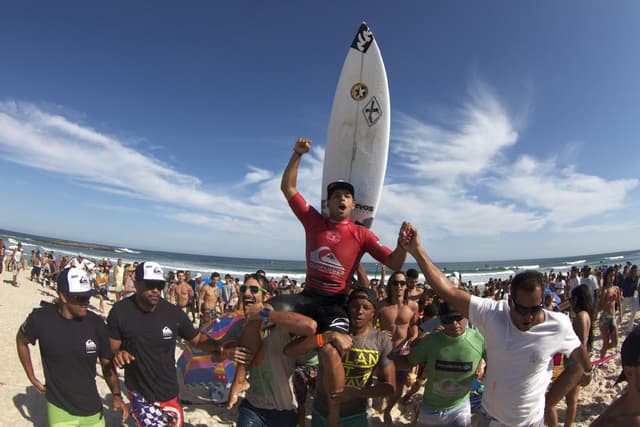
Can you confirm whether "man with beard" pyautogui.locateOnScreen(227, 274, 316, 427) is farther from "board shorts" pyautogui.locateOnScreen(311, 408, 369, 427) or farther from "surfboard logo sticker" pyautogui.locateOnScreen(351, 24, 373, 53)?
"surfboard logo sticker" pyautogui.locateOnScreen(351, 24, 373, 53)

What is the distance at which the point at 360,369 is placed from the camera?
9.95 ft

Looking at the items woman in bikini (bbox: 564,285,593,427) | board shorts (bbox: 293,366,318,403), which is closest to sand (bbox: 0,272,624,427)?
woman in bikini (bbox: 564,285,593,427)

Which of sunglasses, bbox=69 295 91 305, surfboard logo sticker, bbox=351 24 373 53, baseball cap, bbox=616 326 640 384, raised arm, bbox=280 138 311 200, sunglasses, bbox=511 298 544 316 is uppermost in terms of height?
surfboard logo sticker, bbox=351 24 373 53

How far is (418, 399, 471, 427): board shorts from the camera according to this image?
296cm

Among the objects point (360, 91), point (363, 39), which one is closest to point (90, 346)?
point (360, 91)

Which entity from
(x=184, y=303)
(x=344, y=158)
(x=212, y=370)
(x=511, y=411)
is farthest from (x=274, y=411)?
(x=184, y=303)

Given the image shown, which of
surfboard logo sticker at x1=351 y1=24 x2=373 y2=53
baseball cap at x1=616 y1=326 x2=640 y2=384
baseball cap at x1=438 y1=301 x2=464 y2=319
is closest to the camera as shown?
baseball cap at x1=616 y1=326 x2=640 y2=384

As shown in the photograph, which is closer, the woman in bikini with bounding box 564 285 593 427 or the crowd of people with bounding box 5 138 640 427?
the crowd of people with bounding box 5 138 640 427

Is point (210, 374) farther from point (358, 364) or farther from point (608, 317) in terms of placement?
point (608, 317)

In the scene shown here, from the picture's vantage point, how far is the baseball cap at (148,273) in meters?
2.86

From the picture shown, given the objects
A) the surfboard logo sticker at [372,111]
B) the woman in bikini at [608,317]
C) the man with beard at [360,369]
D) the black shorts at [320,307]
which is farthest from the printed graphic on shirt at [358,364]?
the woman in bikini at [608,317]

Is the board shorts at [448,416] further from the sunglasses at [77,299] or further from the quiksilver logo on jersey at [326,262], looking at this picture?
the sunglasses at [77,299]

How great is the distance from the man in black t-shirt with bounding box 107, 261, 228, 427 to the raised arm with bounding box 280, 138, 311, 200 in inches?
50.1

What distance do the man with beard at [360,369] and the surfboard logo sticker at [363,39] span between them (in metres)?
3.80
